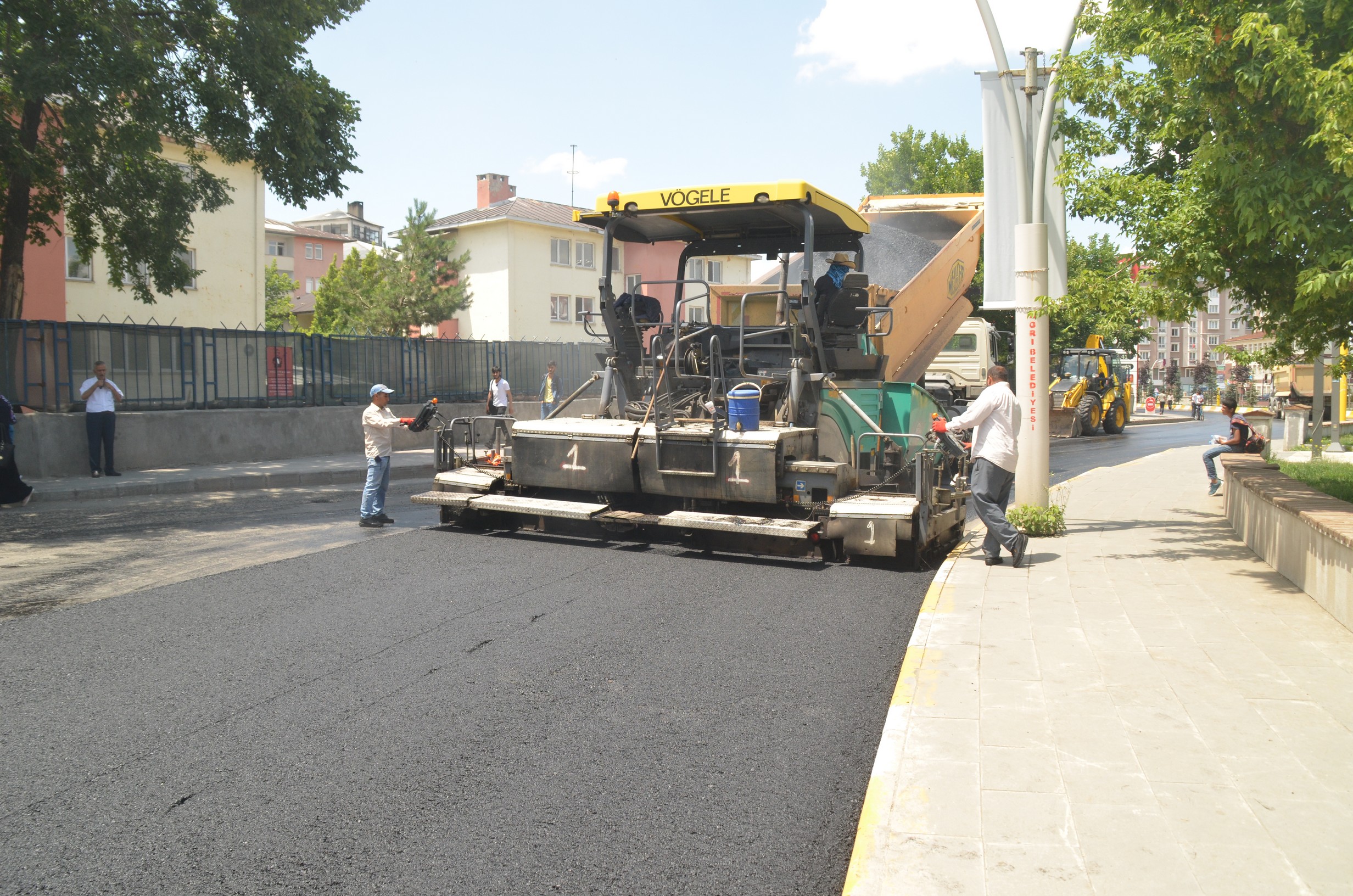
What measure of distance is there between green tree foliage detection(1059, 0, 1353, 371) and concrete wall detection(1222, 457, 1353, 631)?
122 cm

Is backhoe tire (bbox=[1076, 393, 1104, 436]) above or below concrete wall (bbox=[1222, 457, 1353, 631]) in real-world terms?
above

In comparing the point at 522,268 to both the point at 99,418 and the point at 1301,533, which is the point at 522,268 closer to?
the point at 99,418

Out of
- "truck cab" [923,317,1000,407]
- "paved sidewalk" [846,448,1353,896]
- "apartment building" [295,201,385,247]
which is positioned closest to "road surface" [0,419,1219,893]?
"paved sidewalk" [846,448,1353,896]

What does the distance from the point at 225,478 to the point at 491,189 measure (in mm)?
35794

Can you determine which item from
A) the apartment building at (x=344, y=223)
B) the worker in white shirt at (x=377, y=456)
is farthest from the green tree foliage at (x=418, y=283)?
the apartment building at (x=344, y=223)

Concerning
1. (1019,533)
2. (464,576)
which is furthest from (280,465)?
(1019,533)

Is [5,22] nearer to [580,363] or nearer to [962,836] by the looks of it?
[962,836]

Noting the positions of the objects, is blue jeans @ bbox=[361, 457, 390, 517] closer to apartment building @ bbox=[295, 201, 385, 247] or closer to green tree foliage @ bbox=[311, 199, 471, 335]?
green tree foliage @ bbox=[311, 199, 471, 335]

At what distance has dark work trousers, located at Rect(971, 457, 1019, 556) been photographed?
8305 mm

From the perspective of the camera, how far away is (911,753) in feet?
13.8

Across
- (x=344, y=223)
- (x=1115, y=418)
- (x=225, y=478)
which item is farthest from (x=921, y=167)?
(x=344, y=223)

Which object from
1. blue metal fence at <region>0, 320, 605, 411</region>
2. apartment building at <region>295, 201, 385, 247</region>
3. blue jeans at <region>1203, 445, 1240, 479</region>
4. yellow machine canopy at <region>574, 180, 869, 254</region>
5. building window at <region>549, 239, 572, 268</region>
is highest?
apartment building at <region>295, 201, 385, 247</region>

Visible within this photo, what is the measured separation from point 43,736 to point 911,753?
3661mm

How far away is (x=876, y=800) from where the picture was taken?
3764mm
